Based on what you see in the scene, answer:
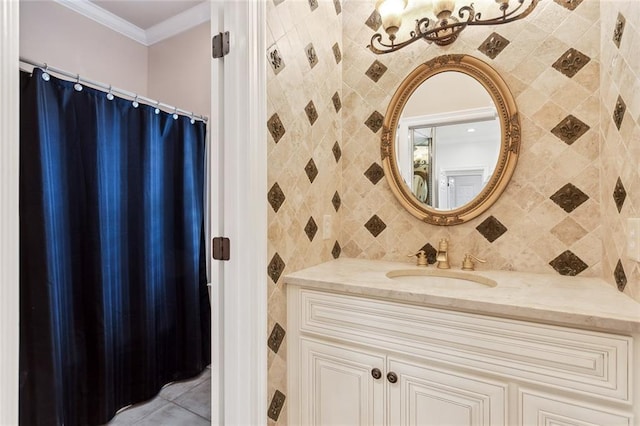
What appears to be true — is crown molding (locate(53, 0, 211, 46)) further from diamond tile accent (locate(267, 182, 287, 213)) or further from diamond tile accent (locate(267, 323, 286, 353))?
diamond tile accent (locate(267, 323, 286, 353))

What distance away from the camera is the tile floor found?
1832mm

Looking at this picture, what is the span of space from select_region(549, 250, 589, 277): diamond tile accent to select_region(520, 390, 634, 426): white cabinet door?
1.96 feet

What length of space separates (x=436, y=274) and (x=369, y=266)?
304mm

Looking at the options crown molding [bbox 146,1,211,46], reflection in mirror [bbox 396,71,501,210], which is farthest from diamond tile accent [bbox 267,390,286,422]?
crown molding [bbox 146,1,211,46]

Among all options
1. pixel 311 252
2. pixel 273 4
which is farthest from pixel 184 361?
pixel 273 4

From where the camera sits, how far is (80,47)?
2.19 metres

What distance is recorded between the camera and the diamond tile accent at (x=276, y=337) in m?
1.28

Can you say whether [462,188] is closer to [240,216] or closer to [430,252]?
[430,252]

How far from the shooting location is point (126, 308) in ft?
6.39

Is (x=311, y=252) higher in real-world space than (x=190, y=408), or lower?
higher

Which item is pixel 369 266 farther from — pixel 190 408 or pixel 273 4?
pixel 190 408

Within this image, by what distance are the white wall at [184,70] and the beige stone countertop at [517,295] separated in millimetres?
1648

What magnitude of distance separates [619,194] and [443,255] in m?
0.65
